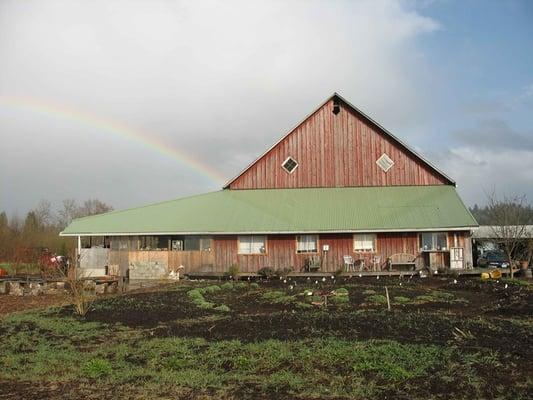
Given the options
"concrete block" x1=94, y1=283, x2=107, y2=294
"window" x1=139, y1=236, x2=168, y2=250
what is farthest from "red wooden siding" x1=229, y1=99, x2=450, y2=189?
"concrete block" x1=94, y1=283, x2=107, y2=294

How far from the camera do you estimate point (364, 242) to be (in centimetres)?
3133

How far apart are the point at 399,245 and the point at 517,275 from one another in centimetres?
640

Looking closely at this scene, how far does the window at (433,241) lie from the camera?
3075cm

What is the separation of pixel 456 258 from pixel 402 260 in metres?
2.84

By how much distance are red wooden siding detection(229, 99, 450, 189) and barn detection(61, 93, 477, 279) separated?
63mm

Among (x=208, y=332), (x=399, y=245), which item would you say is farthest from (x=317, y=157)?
(x=208, y=332)

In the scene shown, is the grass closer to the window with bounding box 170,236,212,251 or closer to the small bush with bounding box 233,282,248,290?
the small bush with bounding box 233,282,248,290

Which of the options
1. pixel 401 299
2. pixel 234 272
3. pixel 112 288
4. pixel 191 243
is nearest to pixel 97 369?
pixel 401 299

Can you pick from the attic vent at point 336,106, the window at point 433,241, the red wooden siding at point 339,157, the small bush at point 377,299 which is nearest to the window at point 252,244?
the red wooden siding at point 339,157

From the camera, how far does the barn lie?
3077 centimetres

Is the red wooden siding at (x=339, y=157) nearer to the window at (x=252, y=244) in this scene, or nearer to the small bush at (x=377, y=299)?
the window at (x=252, y=244)

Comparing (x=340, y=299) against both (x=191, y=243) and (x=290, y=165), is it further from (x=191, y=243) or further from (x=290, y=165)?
(x=290, y=165)

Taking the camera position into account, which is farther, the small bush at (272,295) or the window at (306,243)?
the window at (306,243)

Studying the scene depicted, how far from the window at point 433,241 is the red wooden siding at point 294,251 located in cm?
27
